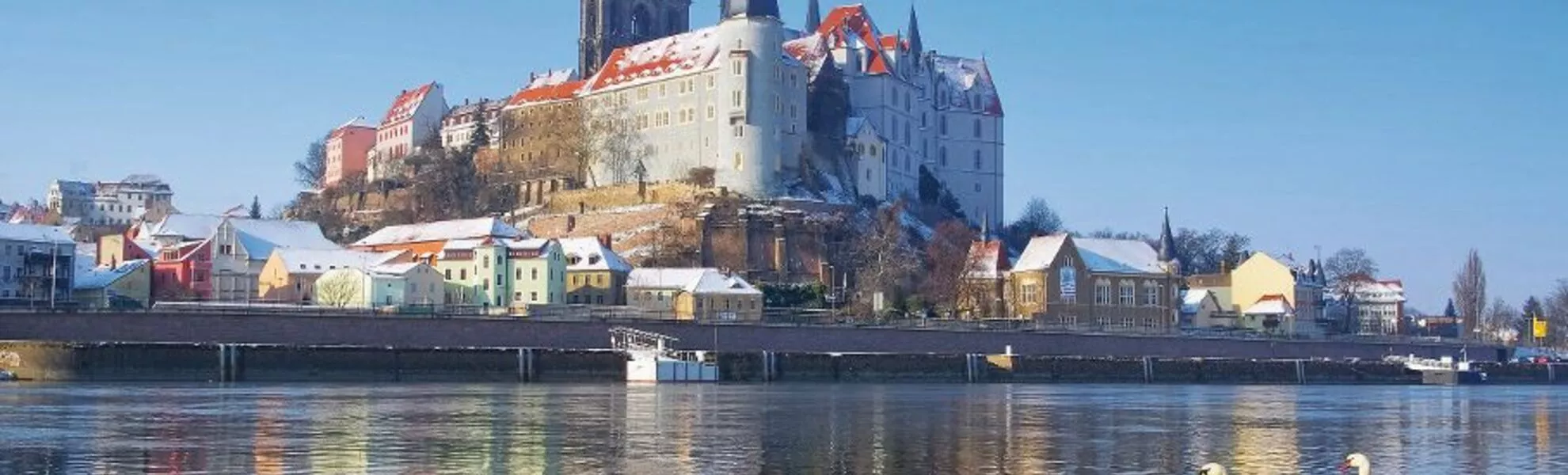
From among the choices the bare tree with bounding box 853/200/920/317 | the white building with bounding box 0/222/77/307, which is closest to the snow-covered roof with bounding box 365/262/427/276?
the white building with bounding box 0/222/77/307

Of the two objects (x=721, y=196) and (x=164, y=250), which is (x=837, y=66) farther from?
(x=164, y=250)

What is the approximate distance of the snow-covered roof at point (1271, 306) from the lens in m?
127

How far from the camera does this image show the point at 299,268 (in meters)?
106

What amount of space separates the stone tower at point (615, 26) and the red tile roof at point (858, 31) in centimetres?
1526

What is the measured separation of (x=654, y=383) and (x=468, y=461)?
42697 millimetres

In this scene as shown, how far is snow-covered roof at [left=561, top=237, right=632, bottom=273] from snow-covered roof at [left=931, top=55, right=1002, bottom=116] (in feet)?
175

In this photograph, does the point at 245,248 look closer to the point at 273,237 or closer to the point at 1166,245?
the point at 273,237

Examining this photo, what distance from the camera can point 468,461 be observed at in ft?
91.6

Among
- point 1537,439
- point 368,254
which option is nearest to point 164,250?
point 368,254

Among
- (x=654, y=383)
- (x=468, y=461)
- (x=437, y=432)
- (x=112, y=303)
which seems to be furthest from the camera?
(x=112, y=303)

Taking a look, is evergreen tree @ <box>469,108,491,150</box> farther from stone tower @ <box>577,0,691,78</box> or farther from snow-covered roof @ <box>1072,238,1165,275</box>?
snow-covered roof @ <box>1072,238,1165,275</box>

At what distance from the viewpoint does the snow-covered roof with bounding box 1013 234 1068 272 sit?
110 metres

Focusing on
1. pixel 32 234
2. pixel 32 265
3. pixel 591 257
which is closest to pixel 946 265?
pixel 591 257

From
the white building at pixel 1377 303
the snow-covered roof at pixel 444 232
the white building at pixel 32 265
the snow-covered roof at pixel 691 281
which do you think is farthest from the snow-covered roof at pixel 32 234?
the white building at pixel 1377 303
